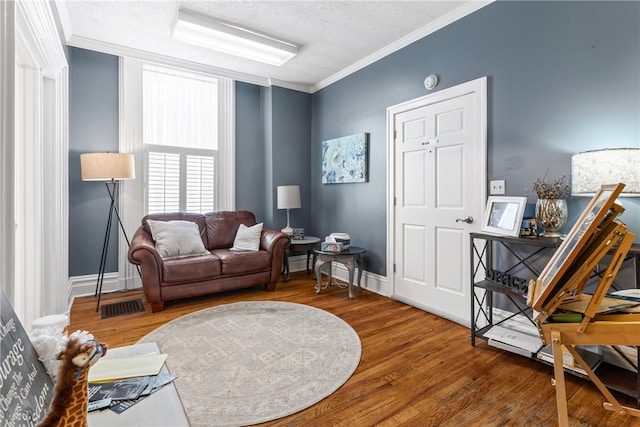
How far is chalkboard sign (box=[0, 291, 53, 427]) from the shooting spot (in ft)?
1.99

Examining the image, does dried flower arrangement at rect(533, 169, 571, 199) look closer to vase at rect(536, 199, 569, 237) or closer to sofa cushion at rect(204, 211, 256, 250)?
vase at rect(536, 199, 569, 237)

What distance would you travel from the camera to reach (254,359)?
7.19 feet

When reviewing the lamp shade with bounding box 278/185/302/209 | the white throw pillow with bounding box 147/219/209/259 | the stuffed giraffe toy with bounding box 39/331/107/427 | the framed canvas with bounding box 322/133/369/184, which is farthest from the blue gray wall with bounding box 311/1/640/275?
the stuffed giraffe toy with bounding box 39/331/107/427

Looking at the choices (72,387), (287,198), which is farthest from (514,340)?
(287,198)

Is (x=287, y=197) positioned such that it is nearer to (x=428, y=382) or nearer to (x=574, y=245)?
(x=428, y=382)

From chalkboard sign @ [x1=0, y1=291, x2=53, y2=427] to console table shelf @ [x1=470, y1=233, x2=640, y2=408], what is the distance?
2.30 metres

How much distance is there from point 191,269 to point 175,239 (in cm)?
47

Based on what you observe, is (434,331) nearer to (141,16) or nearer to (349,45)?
(349,45)

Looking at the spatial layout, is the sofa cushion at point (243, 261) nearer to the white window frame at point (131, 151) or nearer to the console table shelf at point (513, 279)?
the white window frame at point (131, 151)

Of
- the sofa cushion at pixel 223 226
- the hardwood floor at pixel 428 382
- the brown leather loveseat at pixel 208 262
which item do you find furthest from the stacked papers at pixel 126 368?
the sofa cushion at pixel 223 226

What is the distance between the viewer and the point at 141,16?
2.96m

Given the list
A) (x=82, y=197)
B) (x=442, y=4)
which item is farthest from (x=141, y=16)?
(x=442, y=4)

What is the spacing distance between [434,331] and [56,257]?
329 centimetres

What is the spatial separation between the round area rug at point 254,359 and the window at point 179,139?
177 cm
